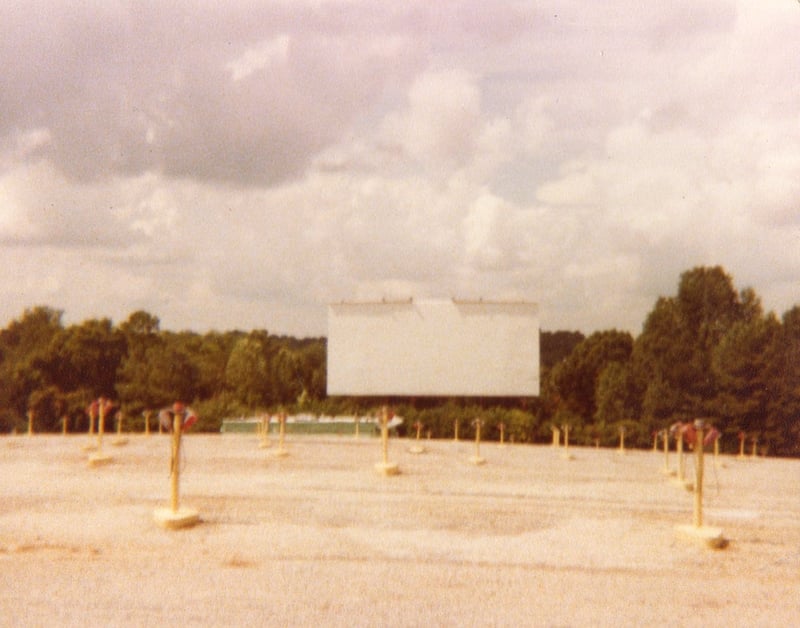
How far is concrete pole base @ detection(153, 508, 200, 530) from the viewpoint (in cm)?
1201

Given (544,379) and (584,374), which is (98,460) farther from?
(584,374)

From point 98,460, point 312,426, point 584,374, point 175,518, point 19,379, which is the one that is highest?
point 584,374

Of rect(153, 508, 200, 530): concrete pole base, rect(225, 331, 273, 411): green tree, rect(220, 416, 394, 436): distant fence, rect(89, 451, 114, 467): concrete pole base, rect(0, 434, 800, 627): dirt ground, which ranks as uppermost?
rect(225, 331, 273, 411): green tree

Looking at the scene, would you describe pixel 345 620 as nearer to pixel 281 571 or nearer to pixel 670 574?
pixel 281 571

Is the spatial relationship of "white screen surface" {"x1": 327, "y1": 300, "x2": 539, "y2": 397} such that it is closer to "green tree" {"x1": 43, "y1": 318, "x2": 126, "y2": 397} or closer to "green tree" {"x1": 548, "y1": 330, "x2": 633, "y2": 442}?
"green tree" {"x1": 548, "y1": 330, "x2": 633, "y2": 442}

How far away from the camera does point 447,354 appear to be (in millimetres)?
44000

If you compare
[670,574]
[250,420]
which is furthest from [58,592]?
[250,420]

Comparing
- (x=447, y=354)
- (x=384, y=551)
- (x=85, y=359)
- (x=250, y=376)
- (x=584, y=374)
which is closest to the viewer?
(x=384, y=551)

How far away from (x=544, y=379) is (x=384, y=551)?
49265mm

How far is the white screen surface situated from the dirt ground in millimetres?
23109

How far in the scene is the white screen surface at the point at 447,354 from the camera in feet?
143

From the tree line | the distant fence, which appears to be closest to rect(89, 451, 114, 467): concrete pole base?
the distant fence

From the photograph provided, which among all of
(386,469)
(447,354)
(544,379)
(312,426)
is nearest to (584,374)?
(544,379)

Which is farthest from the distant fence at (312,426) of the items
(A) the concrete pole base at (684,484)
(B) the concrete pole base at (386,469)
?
(A) the concrete pole base at (684,484)
